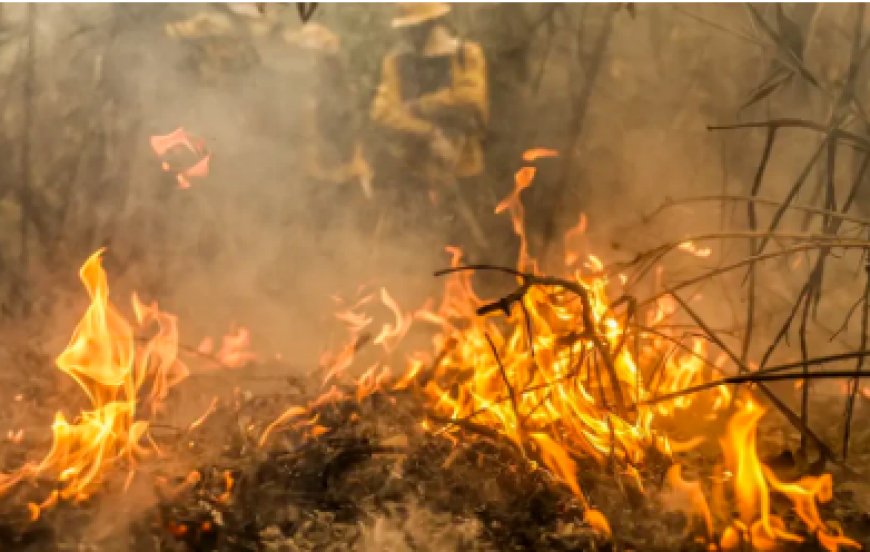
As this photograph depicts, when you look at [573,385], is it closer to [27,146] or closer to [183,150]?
[183,150]

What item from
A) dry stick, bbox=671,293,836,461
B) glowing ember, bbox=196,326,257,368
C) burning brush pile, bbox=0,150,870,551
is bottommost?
glowing ember, bbox=196,326,257,368

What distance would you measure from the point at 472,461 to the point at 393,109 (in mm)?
1882

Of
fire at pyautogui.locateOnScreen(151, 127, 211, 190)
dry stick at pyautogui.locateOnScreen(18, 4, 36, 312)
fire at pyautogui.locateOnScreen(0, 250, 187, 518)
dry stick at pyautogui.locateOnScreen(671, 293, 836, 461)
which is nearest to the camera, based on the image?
dry stick at pyautogui.locateOnScreen(671, 293, 836, 461)

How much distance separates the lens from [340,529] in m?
2.13

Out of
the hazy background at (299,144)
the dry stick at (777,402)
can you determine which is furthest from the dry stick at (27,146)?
the dry stick at (777,402)

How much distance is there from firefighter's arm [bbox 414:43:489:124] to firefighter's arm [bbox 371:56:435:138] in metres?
0.05

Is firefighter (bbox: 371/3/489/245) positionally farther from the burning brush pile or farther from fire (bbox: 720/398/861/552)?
fire (bbox: 720/398/861/552)

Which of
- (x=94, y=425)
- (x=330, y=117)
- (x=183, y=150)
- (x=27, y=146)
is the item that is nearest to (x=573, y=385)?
(x=94, y=425)

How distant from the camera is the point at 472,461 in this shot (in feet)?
7.98

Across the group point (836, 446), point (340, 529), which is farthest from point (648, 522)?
point (836, 446)

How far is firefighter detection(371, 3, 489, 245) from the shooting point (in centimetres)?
357

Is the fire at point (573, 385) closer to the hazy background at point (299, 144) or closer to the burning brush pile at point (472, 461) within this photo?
the burning brush pile at point (472, 461)

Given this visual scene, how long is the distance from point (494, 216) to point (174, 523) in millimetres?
2182

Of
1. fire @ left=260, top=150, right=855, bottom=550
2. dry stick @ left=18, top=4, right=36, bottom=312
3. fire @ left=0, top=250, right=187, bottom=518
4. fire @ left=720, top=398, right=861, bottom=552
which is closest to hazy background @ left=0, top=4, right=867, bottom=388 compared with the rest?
dry stick @ left=18, top=4, right=36, bottom=312
